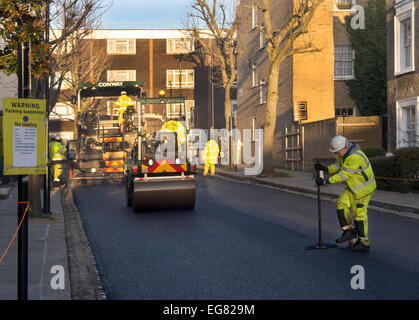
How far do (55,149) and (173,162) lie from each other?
9.23 metres

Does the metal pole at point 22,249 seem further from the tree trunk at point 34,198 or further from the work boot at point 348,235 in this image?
the tree trunk at point 34,198

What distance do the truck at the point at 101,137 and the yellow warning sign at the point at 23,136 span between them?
14.6 m

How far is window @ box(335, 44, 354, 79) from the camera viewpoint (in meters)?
31.1

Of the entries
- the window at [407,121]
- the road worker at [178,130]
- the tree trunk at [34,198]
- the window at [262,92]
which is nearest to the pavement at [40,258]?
the tree trunk at [34,198]

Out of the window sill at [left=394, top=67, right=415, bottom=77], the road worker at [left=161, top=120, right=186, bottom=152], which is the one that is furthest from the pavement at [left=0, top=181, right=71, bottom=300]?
the window sill at [left=394, top=67, right=415, bottom=77]

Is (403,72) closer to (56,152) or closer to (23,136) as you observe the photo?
(56,152)

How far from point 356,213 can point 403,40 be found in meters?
14.9

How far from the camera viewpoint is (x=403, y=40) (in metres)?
21.7

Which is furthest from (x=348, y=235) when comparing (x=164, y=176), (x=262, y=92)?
(x=262, y=92)

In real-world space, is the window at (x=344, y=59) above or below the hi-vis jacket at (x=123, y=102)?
above

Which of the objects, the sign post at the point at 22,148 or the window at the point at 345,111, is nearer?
the sign post at the point at 22,148

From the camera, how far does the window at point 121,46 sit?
56.5 metres

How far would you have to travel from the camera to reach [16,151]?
18.1 ft
